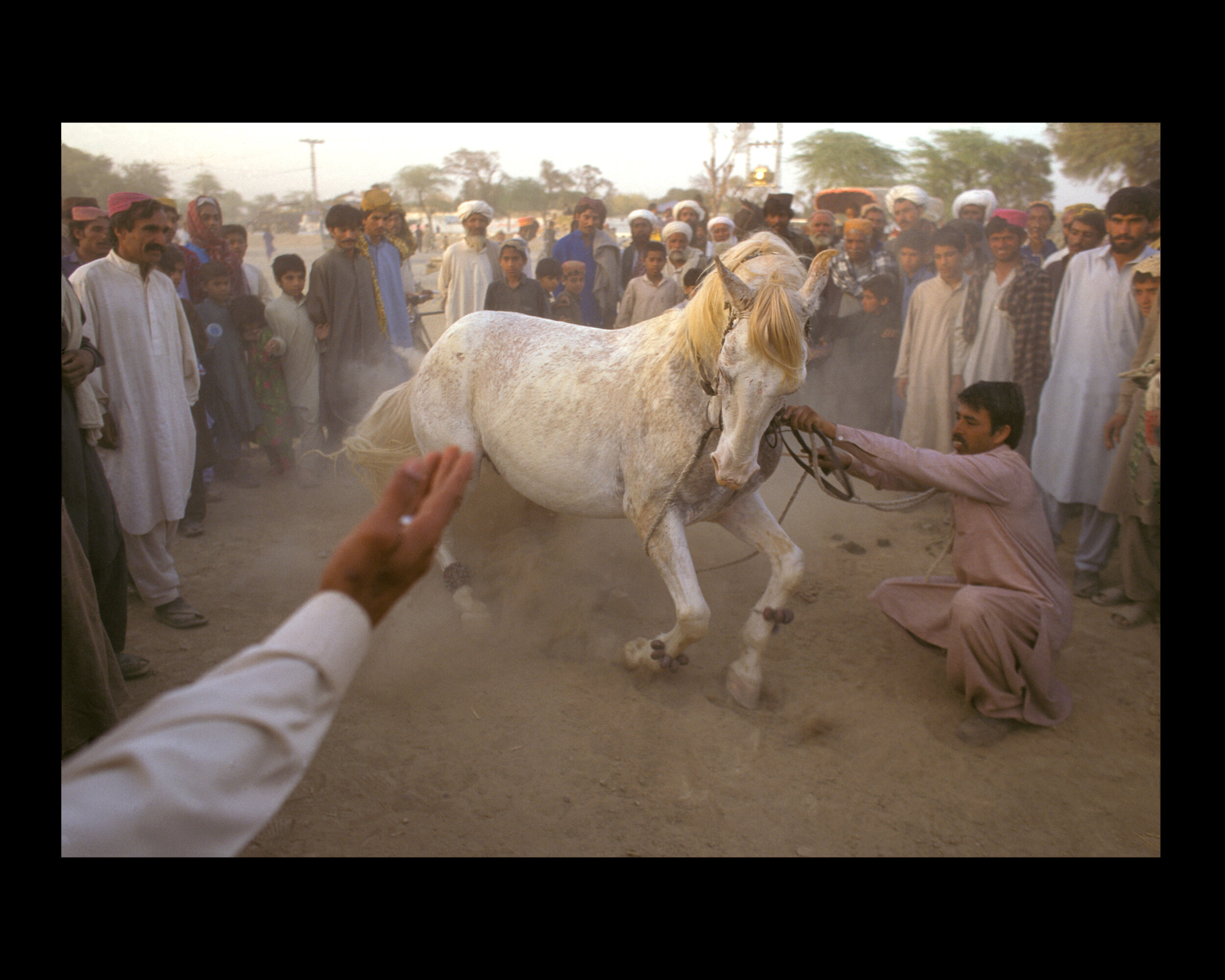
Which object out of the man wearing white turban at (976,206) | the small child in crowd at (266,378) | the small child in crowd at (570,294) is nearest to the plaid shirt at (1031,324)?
the man wearing white turban at (976,206)

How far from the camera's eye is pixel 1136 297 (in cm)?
459

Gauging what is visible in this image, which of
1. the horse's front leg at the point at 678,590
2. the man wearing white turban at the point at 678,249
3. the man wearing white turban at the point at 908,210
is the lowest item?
the horse's front leg at the point at 678,590

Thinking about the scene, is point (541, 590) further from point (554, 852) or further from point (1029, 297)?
point (1029, 297)

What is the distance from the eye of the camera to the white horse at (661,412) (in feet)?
9.57

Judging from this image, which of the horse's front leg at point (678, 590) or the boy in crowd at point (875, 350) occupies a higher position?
the boy in crowd at point (875, 350)

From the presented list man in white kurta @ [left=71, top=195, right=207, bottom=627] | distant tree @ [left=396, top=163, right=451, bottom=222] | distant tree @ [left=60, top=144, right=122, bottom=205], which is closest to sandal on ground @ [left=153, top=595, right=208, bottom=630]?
man in white kurta @ [left=71, top=195, right=207, bottom=627]

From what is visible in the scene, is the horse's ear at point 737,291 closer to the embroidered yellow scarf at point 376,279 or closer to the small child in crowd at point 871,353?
the small child in crowd at point 871,353

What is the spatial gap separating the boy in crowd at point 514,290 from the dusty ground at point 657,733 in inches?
101

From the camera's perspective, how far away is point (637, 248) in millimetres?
8555

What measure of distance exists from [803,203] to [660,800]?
18961 millimetres

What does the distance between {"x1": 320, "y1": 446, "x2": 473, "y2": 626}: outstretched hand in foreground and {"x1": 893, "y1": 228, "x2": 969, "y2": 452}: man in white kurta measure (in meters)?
5.60

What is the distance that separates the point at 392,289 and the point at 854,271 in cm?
437

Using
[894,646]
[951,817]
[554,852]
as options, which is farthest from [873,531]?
[554,852]

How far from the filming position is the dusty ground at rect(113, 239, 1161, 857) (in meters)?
2.88
